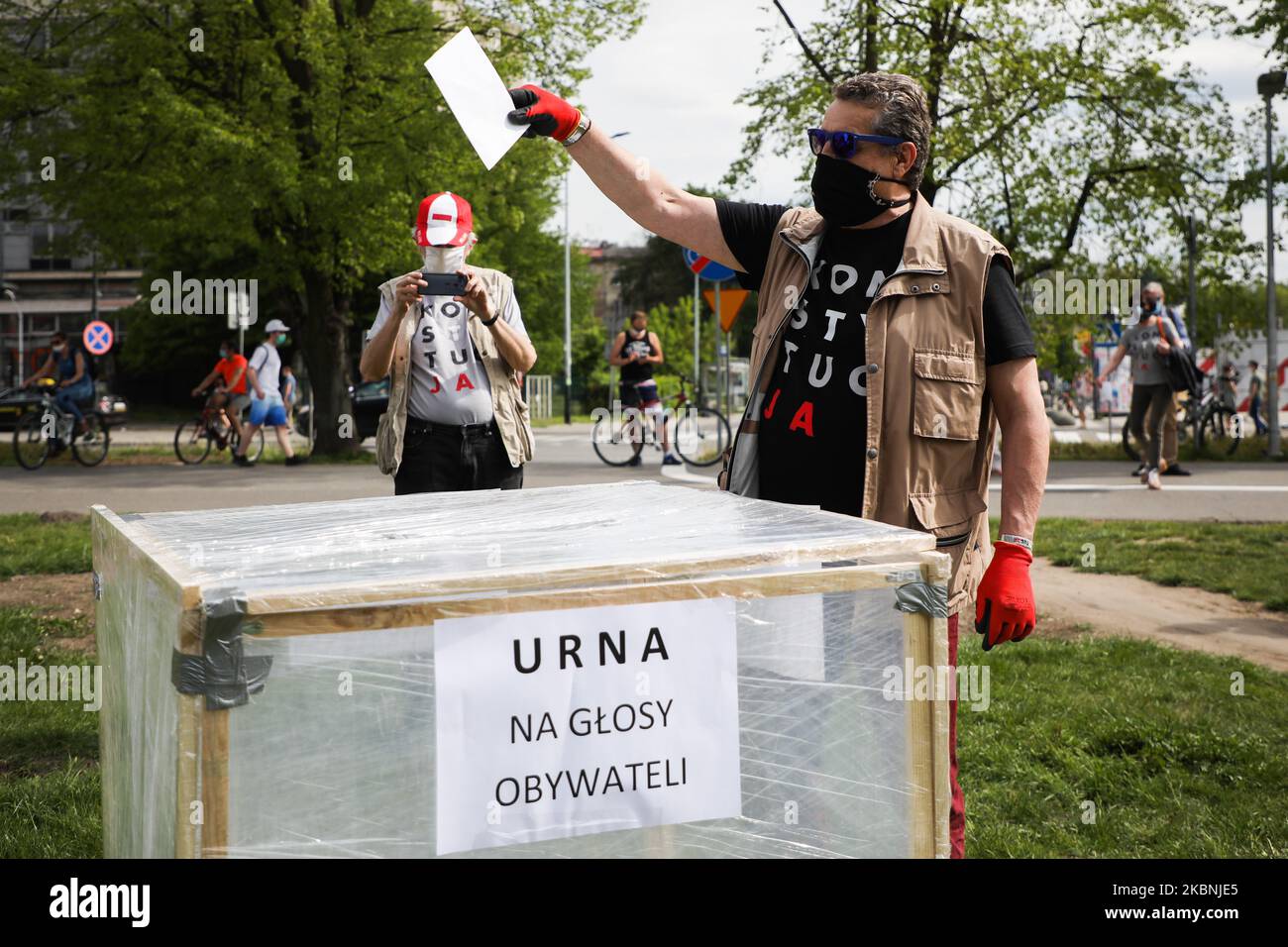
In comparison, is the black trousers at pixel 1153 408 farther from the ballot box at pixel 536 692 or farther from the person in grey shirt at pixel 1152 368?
the ballot box at pixel 536 692

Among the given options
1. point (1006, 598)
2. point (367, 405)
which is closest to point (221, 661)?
point (1006, 598)

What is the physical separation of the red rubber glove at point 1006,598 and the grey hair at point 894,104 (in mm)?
906

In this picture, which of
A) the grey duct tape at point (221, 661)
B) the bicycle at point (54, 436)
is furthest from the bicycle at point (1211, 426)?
the grey duct tape at point (221, 661)

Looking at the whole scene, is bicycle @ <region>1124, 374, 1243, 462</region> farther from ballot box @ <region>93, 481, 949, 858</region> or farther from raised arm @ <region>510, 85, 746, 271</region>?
ballot box @ <region>93, 481, 949, 858</region>

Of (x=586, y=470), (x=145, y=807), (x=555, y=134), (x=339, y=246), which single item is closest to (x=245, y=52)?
(x=339, y=246)

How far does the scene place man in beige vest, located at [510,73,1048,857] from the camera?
3.02m

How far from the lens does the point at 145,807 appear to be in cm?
206

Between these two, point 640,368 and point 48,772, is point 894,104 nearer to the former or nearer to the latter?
point 48,772

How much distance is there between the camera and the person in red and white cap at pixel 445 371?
4.92m

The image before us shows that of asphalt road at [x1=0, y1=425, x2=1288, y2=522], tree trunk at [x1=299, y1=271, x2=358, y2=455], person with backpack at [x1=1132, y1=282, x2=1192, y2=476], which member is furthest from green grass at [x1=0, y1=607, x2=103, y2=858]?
tree trunk at [x1=299, y1=271, x2=358, y2=455]

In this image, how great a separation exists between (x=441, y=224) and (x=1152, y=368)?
1056cm

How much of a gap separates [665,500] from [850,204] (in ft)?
2.88

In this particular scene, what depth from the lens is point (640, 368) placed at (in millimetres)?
17016

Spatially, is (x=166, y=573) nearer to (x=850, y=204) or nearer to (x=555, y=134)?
(x=555, y=134)
